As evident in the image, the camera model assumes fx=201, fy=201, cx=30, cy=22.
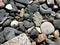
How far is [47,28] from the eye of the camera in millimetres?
1448

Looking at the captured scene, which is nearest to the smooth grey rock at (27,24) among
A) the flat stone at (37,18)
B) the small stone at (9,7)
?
the flat stone at (37,18)

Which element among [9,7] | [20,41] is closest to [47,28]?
[20,41]

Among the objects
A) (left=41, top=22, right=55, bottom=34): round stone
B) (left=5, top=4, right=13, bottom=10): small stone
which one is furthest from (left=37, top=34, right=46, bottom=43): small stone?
(left=5, top=4, right=13, bottom=10): small stone

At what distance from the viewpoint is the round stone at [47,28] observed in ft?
4.72

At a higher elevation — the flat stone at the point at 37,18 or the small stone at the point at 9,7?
the small stone at the point at 9,7

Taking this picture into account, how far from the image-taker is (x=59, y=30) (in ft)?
4.78

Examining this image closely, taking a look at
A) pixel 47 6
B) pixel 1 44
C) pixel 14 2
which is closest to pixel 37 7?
pixel 47 6

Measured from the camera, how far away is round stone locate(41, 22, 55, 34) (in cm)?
144

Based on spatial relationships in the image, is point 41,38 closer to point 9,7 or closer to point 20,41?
point 20,41

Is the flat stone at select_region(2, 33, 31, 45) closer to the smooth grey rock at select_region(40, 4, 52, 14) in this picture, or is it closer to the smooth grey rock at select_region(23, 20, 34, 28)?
the smooth grey rock at select_region(23, 20, 34, 28)

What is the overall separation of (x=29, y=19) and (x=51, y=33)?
0.19 metres

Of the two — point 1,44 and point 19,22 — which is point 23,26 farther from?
point 1,44

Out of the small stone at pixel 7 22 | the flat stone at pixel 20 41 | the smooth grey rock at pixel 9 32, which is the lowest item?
the flat stone at pixel 20 41

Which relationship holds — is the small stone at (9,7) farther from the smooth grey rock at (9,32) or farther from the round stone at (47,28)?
the round stone at (47,28)
